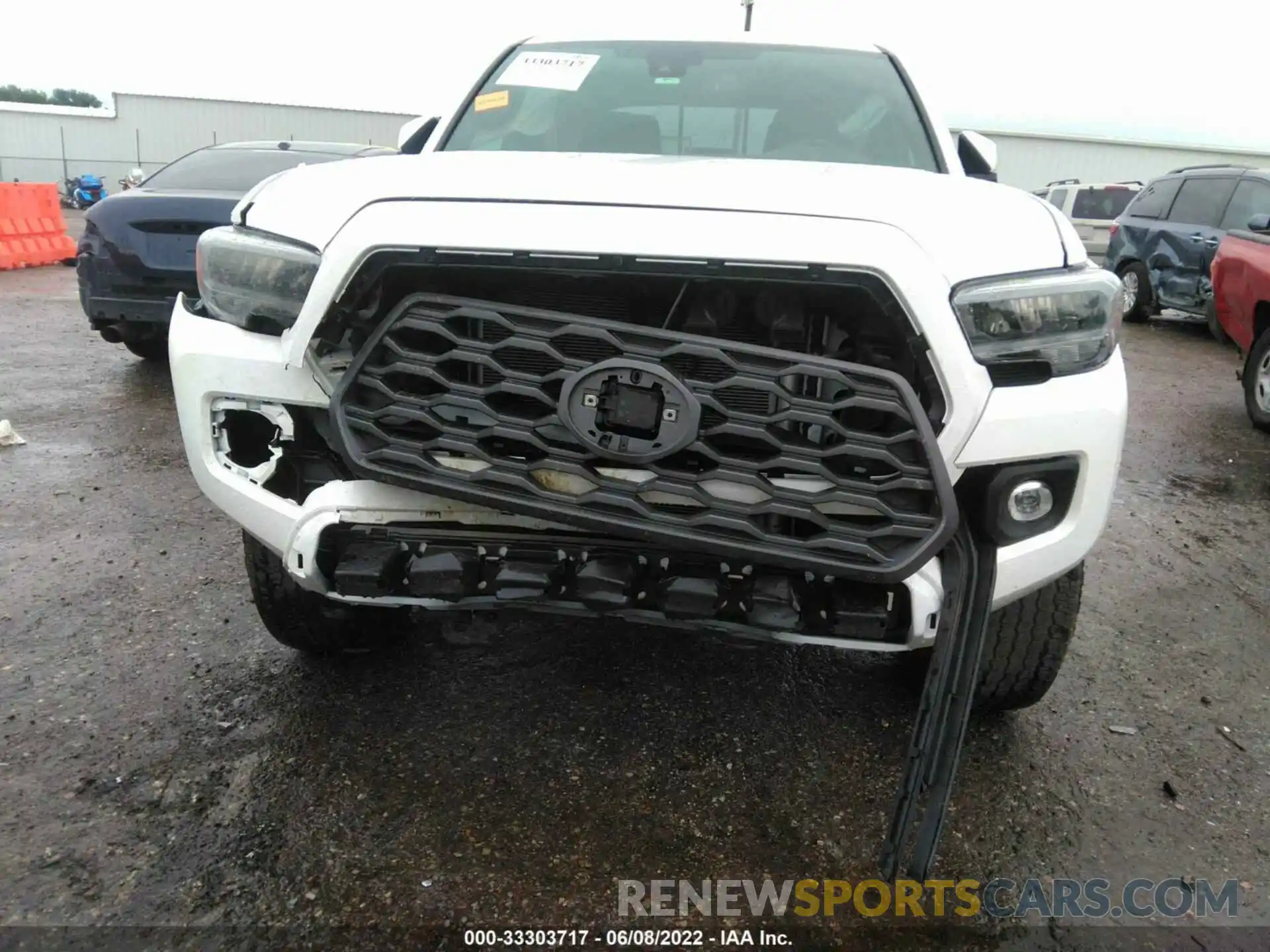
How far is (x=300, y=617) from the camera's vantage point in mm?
2479

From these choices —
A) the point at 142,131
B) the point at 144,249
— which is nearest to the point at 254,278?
the point at 144,249

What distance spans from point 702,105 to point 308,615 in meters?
→ 2.08

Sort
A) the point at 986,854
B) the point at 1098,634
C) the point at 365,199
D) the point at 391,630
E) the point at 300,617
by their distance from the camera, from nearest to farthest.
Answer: the point at 365,199 → the point at 986,854 → the point at 300,617 → the point at 391,630 → the point at 1098,634

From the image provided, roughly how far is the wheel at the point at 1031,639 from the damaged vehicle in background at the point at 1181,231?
304 inches

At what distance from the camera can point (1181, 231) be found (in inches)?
379

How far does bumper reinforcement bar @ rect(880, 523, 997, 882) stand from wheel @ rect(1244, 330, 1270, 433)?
17.0 ft

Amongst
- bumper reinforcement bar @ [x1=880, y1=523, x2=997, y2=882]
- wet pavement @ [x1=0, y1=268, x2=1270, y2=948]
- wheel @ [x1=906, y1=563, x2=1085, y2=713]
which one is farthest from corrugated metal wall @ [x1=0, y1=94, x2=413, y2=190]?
bumper reinforcement bar @ [x1=880, y1=523, x2=997, y2=882]

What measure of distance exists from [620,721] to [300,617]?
2.90 ft

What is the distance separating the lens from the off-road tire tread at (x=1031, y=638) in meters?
2.24

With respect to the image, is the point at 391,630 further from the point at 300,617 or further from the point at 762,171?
the point at 762,171

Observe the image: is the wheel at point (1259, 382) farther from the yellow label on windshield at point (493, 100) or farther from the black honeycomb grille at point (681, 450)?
the black honeycomb grille at point (681, 450)

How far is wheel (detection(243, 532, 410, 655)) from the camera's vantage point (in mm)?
2387

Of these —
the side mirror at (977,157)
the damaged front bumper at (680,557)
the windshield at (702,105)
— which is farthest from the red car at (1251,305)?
the damaged front bumper at (680,557)

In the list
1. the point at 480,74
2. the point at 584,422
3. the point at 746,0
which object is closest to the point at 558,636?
the point at 584,422
